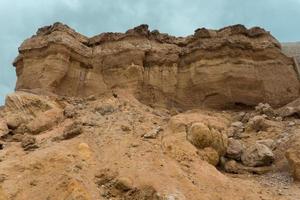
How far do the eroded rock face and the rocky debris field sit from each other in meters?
2.25

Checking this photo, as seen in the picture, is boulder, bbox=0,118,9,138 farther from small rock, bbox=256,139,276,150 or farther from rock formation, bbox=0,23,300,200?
small rock, bbox=256,139,276,150

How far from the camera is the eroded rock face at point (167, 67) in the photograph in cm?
2144

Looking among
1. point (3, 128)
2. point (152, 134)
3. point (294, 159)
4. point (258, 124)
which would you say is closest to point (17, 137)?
point (3, 128)

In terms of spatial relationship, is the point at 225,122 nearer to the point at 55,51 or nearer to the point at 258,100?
the point at 258,100

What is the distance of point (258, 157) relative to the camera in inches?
585

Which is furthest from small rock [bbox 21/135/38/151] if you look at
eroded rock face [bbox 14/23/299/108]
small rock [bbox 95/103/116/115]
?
eroded rock face [bbox 14/23/299/108]

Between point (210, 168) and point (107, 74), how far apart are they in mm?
10450

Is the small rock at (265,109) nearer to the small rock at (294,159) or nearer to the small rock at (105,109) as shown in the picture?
the small rock at (294,159)

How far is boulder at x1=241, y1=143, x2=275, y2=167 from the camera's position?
1474 cm

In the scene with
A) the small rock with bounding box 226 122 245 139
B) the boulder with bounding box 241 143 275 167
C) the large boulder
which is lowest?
the boulder with bounding box 241 143 275 167

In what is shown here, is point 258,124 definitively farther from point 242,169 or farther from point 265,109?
point 242,169

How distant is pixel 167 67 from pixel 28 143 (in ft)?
31.8

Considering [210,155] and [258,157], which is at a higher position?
[210,155]

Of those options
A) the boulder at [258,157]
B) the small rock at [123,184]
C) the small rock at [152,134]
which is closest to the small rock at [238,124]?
the boulder at [258,157]
